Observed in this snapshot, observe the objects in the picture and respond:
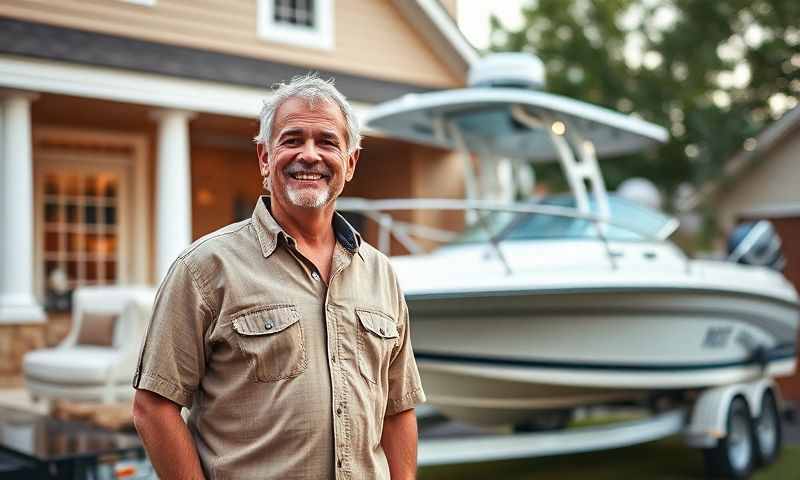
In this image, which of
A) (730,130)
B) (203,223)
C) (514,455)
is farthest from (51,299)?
(730,130)

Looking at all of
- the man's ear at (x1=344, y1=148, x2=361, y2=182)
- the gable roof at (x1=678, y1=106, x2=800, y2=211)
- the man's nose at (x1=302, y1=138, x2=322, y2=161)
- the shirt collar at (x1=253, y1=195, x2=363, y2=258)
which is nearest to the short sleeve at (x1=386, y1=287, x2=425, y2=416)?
the shirt collar at (x1=253, y1=195, x2=363, y2=258)

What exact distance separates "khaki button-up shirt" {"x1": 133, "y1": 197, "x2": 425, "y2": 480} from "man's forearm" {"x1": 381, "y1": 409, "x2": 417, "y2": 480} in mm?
218

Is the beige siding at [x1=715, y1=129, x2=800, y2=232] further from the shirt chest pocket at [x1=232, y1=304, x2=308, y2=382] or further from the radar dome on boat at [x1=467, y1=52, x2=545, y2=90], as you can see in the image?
the shirt chest pocket at [x1=232, y1=304, x2=308, y2=382]

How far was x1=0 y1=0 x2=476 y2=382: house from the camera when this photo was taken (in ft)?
Result: 28.2

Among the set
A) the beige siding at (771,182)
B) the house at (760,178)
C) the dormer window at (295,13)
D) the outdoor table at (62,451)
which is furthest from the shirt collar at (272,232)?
the beige siding at (771,182)

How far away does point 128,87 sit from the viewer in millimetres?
9188

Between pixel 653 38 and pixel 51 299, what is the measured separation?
16684 millimetres

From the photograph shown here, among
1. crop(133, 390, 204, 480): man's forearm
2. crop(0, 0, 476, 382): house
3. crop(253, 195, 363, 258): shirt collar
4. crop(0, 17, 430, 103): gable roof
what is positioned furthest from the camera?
crop(0, 0, 476, 382): house

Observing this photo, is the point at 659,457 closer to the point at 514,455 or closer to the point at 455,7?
the point at 514,455

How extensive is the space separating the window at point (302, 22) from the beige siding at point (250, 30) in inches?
3.9

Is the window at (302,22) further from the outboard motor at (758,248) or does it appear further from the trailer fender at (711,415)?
the trailer fender at (711,415)

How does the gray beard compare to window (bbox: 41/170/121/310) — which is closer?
the gray beard

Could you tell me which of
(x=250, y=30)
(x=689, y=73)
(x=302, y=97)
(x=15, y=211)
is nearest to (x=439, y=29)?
(x=250, y=30)

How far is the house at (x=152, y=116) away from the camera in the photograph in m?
8.61
